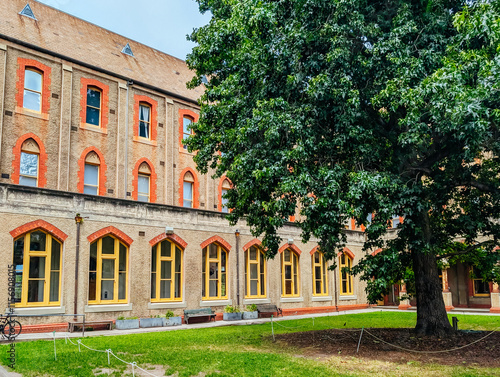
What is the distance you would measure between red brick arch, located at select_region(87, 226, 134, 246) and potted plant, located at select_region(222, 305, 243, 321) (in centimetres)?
589

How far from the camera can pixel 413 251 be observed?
564 inches

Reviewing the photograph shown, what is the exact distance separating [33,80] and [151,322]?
12443mm

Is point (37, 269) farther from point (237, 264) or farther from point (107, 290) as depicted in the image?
point (237, 264)

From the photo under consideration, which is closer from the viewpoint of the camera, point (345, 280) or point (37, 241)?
point (37, 241)

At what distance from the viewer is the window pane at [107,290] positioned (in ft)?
64.6

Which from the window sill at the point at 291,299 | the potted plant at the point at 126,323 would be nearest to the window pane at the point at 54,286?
the potted plant at the point at 126,323

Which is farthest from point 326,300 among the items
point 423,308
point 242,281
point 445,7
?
point 445,7

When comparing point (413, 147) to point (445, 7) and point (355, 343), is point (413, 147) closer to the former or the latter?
point (445, 7)

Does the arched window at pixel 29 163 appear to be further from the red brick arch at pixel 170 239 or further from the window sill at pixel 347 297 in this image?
the window sill at pixel 347 297

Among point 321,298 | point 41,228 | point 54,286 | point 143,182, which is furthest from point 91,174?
point 321,298

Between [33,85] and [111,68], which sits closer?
[33,85]

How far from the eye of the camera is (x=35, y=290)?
17.9 meters

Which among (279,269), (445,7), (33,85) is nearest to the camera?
(445,7)

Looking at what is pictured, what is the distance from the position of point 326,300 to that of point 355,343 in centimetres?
1556
